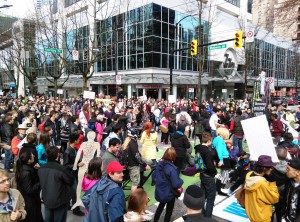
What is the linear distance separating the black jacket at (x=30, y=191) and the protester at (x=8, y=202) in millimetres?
592

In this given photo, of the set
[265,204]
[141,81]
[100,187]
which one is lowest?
[265,204]

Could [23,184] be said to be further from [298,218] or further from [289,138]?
[289,138]

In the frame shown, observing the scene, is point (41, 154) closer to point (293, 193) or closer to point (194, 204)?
point (194, 204)

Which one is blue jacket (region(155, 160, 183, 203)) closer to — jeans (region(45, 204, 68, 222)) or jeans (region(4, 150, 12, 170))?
jeans (region(45, 204, 68, 222))

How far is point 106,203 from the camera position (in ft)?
9.26

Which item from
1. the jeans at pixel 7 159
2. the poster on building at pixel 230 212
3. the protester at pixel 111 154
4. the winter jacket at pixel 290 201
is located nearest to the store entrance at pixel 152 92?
the jeans at pixel 7 159

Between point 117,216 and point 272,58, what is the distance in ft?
213

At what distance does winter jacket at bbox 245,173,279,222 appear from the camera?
325 cm

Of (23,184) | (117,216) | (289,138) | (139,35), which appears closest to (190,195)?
(117,216)

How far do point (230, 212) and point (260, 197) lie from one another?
2048mm

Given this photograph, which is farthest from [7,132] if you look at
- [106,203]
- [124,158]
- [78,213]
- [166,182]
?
[106,203]

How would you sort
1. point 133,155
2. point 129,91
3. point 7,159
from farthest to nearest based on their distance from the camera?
1. point 129,91
2. point 7,159
3. point 133,155

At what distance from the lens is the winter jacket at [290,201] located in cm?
300

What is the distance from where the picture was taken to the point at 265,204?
3.35 metres
